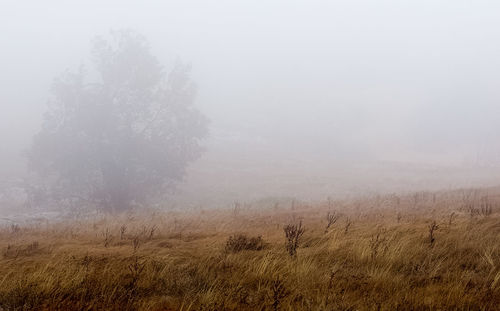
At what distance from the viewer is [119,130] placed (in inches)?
797

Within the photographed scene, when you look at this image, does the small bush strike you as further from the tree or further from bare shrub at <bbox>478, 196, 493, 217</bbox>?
the tree

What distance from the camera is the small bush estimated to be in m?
6.34

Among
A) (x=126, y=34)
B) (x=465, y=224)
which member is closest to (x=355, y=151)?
(x=126, y=34)

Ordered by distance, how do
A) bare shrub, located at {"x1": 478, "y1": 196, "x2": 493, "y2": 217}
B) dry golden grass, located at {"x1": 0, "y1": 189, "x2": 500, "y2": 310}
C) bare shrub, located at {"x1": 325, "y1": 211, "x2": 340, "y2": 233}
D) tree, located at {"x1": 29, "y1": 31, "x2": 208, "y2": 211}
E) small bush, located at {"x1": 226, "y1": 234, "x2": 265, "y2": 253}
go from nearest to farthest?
1. dry golden grass, located at {"x1": 0, "y1": 189, "x2": 500, "y2": 310}
2. small bush, located at {"x1": 226, "y1": 234, "x2": 265, "y2": 253}
3. bare shrub, located at {"x1": 325, "y1": 211, "x2": 340, "y2": 233}
4. bare shrub, located at {"x1": 478, "y1": 196, "x2": 493, "y2": 217}
5. tree, located at {"x1": 29, "y1": 31, "x2": 208, "y2": 211}

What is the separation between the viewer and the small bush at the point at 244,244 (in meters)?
6.34

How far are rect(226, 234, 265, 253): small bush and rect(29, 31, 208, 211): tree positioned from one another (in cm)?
1485

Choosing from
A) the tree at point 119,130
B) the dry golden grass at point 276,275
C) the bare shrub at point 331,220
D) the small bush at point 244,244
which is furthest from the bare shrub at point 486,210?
A: the tree at point 119,130

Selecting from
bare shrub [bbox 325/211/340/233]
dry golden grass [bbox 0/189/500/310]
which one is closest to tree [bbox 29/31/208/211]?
bare shrub [bbox 325/211/340/233]

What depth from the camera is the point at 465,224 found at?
724 cm

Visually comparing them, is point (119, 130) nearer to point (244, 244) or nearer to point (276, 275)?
point (244, 244)

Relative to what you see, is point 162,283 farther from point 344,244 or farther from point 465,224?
point 465,224

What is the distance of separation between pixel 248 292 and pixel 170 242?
368cm

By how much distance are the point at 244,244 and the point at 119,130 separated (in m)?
15.4

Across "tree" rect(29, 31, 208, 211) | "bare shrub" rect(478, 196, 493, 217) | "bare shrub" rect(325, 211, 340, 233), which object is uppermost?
"tree" rect(29, 31, 208, 211)
